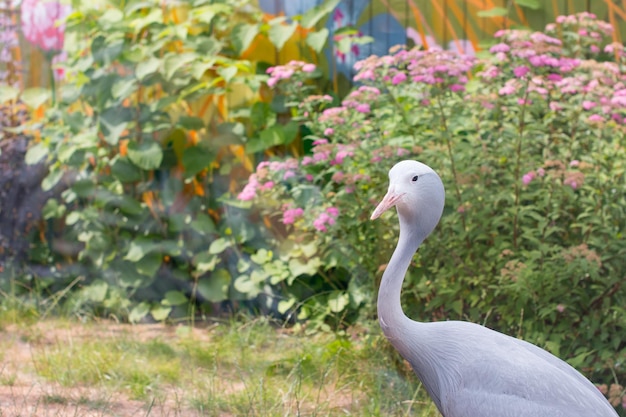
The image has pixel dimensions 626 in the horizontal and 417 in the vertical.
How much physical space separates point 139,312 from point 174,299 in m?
0.23

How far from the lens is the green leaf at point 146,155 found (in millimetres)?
5449

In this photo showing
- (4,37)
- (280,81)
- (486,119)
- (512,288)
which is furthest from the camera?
(4,37)

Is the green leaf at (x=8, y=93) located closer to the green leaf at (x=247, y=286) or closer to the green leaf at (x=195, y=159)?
the green leaf at (x=195, y=159)

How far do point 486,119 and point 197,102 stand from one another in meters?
2.10

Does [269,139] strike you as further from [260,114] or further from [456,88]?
[456,88]

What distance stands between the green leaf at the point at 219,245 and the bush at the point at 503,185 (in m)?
0.75

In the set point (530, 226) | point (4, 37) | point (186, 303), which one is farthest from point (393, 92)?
point (4, 37)

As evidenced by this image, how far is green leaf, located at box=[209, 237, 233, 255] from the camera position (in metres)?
5.39

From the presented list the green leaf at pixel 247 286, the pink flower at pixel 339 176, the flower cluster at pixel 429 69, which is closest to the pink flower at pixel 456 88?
the flower cluster at pixel 429 69

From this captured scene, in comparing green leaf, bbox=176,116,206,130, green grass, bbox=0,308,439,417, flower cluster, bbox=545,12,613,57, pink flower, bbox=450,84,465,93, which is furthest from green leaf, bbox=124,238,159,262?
flower cluster, bbox=545,12,613,57

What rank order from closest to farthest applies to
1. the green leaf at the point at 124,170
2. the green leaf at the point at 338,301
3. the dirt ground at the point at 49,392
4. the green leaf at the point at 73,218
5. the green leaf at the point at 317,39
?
the dirt ground at the point at 49,392 → the green leaf at the point at 338,301 → the green leaf at the point at 317,39 → the green leaf at the point at 124,170 → the green leaf at the point at 73,218

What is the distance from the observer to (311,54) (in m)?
5.49

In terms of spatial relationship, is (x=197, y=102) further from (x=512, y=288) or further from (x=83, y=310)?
(x=512, y=288)

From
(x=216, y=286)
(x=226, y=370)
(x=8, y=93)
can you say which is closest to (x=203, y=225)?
(x=216, y=286)
